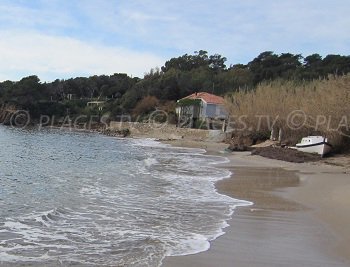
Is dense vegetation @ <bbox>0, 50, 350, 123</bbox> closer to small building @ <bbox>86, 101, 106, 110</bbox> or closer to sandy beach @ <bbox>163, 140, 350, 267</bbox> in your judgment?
small building @ <bbox>86, 101, 106, 110</bbox>

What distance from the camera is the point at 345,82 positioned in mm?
27172

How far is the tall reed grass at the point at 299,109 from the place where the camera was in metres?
27.6

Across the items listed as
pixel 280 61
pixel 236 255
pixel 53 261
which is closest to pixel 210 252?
pixel 236 255

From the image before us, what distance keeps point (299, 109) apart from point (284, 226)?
26.9 meters

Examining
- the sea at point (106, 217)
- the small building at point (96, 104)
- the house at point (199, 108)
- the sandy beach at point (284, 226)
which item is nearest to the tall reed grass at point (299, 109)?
the sandy beach at point (284, 226)

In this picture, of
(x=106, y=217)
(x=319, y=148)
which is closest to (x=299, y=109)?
(x=319, y=148)

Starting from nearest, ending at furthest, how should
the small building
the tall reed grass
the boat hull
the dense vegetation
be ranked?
1. the tall reed grass
2. the boat hull
3. the dense vegetation
4. the small building

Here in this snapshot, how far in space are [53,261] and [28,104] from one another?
104852 mm

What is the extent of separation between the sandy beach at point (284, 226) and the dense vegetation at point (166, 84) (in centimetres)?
5935

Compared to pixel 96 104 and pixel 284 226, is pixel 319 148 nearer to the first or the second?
pixel 284 226

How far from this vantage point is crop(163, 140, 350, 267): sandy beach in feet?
22.8

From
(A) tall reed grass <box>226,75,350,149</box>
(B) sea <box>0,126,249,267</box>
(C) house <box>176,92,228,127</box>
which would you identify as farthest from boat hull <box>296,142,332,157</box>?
(C) house <box>176,92,228,127</box>

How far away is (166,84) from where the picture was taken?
91438mm

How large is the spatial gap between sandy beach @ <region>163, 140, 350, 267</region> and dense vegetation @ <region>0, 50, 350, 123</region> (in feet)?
195
